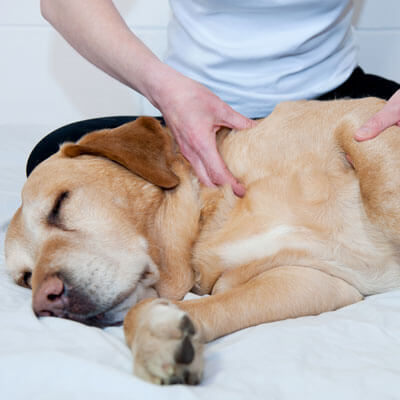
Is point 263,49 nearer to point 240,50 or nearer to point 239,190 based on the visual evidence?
point 240,50

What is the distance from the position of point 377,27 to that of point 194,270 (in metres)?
2.58

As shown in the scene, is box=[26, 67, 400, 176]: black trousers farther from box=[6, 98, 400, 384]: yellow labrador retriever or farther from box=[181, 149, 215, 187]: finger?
box=[181, 149, 215, 187]: finger

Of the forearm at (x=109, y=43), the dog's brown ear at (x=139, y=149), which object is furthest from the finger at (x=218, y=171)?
the forearm at (x=109, y=43)

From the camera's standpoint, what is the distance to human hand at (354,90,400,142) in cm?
139

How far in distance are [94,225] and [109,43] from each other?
878 millimetres

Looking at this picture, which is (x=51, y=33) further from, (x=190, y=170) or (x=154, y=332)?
(x=154, y=332)

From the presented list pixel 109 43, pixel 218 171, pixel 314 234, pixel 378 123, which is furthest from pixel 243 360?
pixel 109 43

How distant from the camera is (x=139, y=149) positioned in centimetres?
160

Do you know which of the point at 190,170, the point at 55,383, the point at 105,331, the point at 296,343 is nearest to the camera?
the point at 55,383

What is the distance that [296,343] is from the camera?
110 centimetres

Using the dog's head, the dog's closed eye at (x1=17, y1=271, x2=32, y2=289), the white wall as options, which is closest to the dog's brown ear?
the dog's head

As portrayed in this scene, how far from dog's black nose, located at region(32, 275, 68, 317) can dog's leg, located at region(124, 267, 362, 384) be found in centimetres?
22

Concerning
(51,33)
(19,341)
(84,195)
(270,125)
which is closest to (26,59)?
(51,33)

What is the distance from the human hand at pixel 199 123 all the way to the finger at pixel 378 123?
1.38ft
